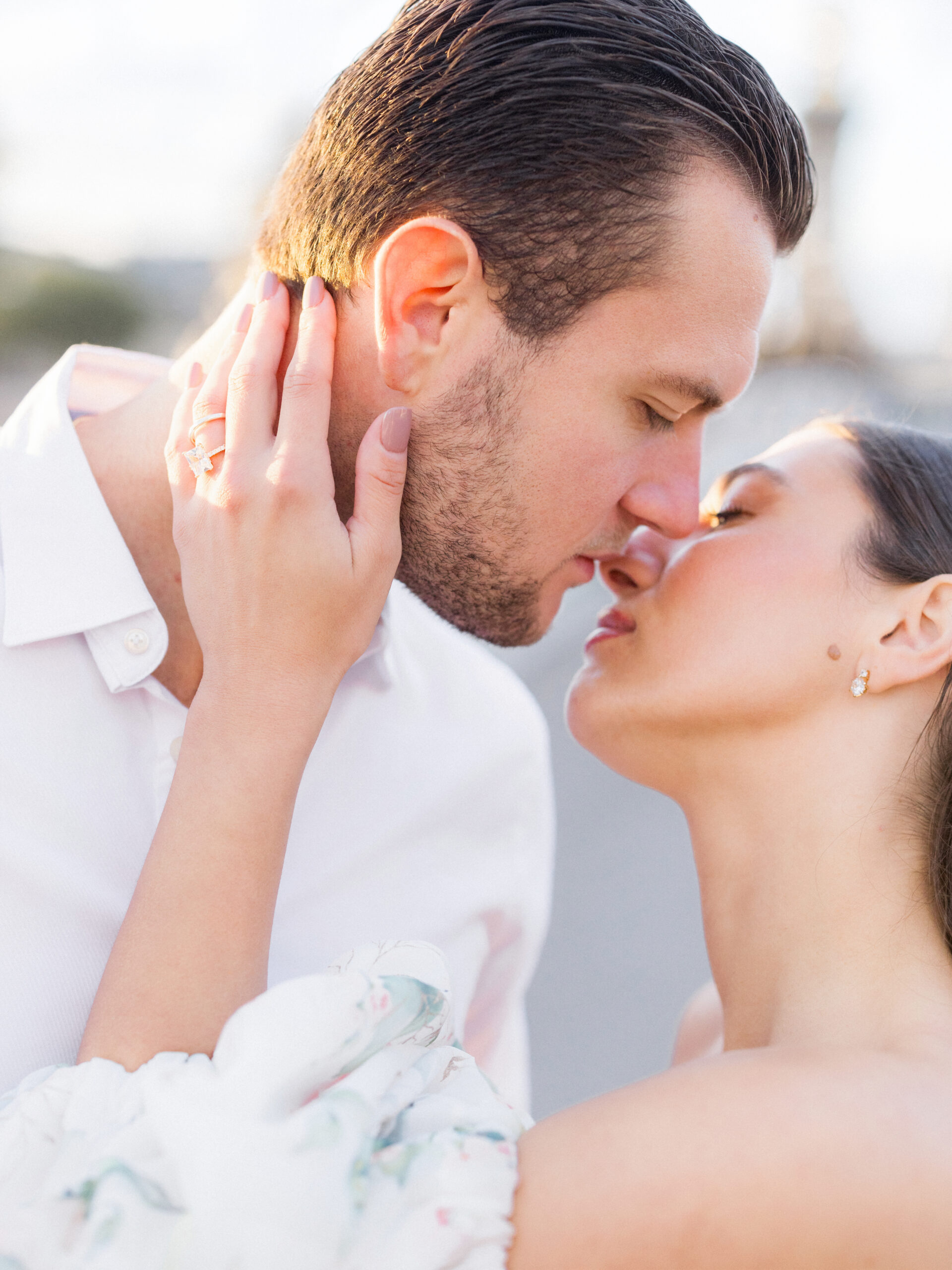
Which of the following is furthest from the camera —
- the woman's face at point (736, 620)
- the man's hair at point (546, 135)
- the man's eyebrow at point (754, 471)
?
the man's eyebrow at point (754, 471)

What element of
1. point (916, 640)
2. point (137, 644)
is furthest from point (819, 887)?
point (137, 644)

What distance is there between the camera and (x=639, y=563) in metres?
2.31

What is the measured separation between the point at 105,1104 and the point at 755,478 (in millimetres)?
1679

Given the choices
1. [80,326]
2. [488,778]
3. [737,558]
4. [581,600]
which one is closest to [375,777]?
[488,778]

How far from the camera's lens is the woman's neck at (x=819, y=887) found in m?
1.79

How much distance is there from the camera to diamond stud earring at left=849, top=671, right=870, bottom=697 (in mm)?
1989

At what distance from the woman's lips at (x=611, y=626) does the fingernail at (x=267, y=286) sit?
95cm

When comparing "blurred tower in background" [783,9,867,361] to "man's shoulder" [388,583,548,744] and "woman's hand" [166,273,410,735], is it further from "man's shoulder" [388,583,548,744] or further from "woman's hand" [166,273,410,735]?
"woman's hand" [166,273,410,735]

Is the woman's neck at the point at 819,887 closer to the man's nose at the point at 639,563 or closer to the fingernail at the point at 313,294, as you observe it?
the man's nose at the point at 639,563

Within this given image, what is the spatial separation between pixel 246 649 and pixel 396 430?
54 centimetres

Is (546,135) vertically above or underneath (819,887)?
above

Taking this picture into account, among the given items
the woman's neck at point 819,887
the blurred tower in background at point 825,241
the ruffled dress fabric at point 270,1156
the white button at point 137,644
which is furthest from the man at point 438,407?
the blurred tower in background at point 825,241

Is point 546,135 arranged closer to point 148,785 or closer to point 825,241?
point 148,785

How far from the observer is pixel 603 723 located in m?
2.22
